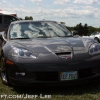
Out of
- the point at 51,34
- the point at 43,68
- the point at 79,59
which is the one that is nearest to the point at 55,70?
the point at 43,68

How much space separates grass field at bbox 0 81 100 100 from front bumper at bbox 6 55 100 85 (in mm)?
169

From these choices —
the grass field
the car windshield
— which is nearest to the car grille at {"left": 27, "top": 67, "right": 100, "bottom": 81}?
the grass field

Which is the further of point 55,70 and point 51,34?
point 51,34

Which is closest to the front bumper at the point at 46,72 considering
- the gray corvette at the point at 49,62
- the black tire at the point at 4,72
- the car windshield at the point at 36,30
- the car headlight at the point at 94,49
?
the gray corvette at the point at 49,62

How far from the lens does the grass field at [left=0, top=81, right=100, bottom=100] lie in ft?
10.2

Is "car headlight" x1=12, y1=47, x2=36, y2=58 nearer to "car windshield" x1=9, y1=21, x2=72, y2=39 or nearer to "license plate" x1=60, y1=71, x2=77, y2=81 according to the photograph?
"license plate" x1=60, y1=71, x2=77, y2=81

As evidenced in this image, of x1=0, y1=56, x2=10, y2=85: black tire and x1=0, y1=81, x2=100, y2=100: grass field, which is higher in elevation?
x1=0, y1=56, x2=10, y2=85: black tire

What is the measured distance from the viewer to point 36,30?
4.59 meters

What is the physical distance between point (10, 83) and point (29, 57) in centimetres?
51

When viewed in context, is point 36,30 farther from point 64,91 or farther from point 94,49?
point 64,91

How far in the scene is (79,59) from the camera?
3.35 meters

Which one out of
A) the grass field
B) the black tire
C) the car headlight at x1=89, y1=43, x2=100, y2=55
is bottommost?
the grass field

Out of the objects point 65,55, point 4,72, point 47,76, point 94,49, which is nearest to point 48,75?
point 47,76

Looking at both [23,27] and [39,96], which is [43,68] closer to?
[39,96]
